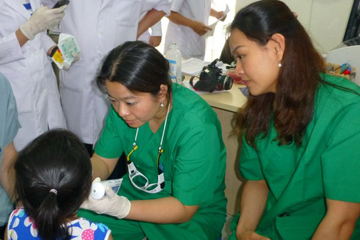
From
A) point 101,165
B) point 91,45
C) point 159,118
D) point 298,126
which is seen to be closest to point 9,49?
point 91,45

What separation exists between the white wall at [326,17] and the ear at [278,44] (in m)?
2.46

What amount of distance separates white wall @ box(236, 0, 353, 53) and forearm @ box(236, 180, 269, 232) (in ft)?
7.69

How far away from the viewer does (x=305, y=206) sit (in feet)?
3.83

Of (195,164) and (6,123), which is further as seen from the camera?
(6,123)

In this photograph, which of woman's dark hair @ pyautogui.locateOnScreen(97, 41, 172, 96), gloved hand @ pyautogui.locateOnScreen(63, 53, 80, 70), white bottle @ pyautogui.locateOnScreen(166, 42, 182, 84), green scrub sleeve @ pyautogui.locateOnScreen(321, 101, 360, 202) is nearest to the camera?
green scrub sleeve @ pyautogui.locateOnScreen(321, 101, 360, 202)

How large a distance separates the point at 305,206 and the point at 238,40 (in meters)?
0.58

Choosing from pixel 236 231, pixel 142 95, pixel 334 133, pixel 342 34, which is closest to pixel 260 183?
pixel 236 231

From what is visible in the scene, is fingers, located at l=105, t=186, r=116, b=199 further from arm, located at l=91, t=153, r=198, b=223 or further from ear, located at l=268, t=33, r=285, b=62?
ear, located at l=268, t=33, r=285, b=62

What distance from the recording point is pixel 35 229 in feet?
3.28

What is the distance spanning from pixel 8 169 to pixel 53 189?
0.57 m

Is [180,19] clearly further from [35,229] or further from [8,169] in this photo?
[35,229]

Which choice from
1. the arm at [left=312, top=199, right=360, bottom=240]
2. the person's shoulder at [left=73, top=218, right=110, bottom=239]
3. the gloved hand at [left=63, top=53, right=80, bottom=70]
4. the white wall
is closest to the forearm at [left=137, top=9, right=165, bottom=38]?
the gloved hand at [left=63, top=53, right=80, bottom=70]

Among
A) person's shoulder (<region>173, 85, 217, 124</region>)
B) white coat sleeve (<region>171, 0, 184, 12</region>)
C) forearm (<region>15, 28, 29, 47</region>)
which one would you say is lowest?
person's shoulder (<region>173, 85, 217, 124</region>)

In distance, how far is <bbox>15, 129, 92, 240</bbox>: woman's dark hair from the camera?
0.91 m
